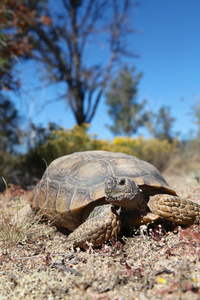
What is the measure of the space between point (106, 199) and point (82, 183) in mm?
401

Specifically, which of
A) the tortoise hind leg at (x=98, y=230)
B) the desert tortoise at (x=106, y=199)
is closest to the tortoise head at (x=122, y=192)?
the desert tortoise at (x=106, y=199)

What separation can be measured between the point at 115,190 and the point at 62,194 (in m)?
0.67

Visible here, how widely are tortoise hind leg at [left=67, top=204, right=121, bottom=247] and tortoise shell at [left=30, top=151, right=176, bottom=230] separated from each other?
0.18m

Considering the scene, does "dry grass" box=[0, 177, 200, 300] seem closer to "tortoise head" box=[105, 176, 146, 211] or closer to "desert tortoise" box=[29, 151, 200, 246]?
"desert tortoise" box=[29, 151, 200, 246]

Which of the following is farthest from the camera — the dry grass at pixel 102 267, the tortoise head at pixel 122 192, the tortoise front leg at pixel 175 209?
the tortoise front leg at pixel 175 209

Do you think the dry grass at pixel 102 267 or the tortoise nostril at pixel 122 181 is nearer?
the dry grass at pixel 102 267

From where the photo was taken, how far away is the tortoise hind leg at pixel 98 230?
2.03 meters

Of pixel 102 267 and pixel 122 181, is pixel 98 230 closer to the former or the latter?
pixel 102 267

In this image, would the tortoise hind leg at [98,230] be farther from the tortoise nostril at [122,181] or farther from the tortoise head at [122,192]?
the tortoise nostril at [122,181]

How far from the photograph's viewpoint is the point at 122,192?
205 centimetres

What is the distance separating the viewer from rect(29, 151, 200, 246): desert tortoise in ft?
6.79

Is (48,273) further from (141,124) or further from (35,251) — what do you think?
(141,124)

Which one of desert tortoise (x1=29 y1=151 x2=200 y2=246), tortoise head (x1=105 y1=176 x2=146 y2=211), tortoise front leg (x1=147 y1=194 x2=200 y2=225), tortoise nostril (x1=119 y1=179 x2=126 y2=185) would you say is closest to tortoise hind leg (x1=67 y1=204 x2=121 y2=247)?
desert tortoise (x1=29 y1=151 x2=200 y2=246)

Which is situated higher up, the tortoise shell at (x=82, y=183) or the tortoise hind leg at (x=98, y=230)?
the tortoise shell at (x=82, y=183)
